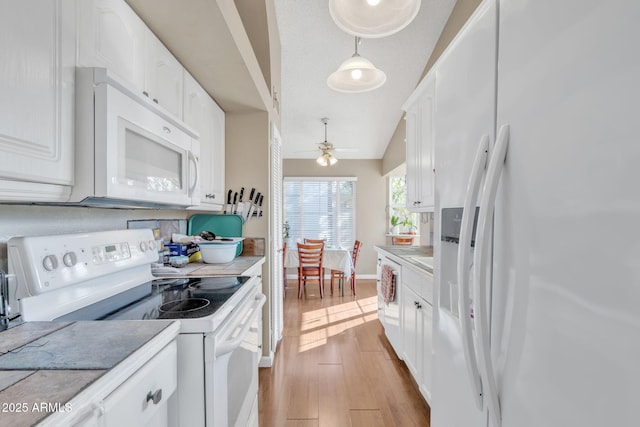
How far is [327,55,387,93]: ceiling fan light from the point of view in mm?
2156

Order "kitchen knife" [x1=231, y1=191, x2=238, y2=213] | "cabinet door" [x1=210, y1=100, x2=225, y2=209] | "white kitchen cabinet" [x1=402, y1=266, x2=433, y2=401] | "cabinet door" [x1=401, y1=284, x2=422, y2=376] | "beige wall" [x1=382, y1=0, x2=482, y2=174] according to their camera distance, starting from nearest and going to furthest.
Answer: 1. "white kitchen cabinet" [x1=402, y1=266, x2=433, y2=401]
2. "cabinet door" [x1=401, y1=284, x2=422, y2=376]
3. "cabinet door" [x1=210, y1=100, x2=225, y2=209]
4. "kitchen knife" [x1=231, y1=191, x2=238, y2=213]
5. "beige wall" [x1=382, y1=0, x2=482, y2=174]

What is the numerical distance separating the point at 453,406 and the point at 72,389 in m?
1.04

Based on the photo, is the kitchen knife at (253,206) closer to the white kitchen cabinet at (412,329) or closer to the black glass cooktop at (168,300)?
the black glass cooktop at (168,300)

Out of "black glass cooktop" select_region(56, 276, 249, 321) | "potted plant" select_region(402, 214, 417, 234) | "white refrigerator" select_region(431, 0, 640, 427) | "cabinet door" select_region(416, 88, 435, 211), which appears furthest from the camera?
"potted plant" select_region(402, 214, 417, 234)

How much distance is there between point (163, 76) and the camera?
5.24 ft

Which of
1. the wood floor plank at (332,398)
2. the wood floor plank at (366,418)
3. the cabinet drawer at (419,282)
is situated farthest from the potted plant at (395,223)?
the wood floor plank at (366,418)

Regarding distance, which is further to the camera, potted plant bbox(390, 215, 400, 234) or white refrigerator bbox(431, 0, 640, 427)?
potted plant bbox(390, 215, 400, 234)

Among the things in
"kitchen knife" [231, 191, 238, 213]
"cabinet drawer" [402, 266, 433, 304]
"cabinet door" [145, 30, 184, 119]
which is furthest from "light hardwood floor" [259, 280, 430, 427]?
"cabinet door" [145, 30, 184, 119]

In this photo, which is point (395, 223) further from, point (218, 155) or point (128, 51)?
point (128, 51)

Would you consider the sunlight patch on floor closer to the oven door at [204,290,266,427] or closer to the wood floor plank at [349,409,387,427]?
the wood floor plank at [349,409,387,427]

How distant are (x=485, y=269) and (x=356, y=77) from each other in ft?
6.16

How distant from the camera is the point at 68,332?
86cm

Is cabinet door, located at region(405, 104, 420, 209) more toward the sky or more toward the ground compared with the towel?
more toward the sky

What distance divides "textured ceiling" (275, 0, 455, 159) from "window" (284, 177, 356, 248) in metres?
0.94
